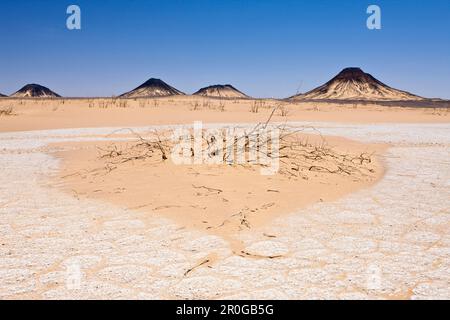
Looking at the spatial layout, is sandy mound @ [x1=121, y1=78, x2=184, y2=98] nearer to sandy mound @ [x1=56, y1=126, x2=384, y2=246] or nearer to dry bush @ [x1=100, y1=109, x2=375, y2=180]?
dry bush @ [x1=100, y1=109, x2=375, y2=180]

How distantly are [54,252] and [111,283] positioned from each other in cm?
60

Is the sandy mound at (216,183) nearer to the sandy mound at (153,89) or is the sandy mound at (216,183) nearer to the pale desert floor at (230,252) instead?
the pale desert floor at (230,252)

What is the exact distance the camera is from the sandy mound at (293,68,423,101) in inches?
2255

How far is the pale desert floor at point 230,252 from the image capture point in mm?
2010

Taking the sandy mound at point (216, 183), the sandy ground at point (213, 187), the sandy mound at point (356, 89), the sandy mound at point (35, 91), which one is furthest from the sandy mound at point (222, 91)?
the sandy ground at point (213, 187)

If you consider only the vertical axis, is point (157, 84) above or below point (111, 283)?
above

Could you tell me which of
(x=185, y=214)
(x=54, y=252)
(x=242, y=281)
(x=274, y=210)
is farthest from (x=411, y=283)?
(x=54, y=252)

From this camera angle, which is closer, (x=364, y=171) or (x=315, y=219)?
(x=315, y=219)

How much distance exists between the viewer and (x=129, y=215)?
10.5 ft

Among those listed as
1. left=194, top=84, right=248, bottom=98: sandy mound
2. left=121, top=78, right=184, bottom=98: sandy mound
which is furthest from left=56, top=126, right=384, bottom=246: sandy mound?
left=194, top=84, right=248, bottom=98: sandy mound

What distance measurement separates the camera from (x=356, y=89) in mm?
59594

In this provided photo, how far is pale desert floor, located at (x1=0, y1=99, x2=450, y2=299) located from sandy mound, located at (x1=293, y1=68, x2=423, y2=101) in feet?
177

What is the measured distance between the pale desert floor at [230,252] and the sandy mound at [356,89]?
5397 centimetres
